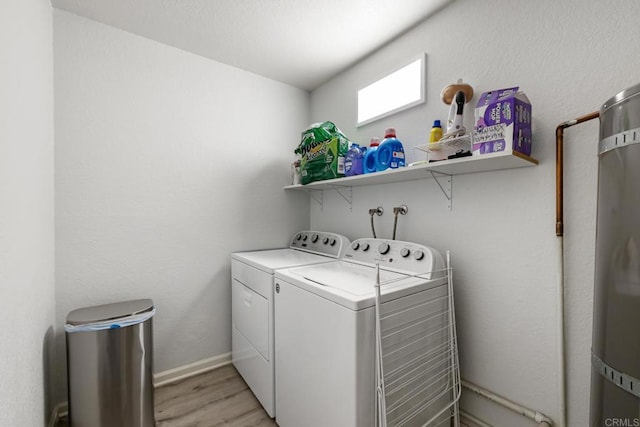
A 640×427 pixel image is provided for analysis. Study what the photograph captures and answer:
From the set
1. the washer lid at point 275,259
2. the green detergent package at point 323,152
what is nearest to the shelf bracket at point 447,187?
the green detergent package at point 323,152

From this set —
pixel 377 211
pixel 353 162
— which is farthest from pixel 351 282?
pixel 353 162

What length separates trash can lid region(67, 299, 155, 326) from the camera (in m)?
1.41

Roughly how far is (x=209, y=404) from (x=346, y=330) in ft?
4.25

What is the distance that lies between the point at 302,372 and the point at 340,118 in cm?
193

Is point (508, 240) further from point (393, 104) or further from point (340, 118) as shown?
point (340, 118)

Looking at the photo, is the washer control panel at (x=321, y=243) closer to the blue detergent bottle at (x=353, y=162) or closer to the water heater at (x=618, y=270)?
the blue detergent bottle at (x=353, y=162)

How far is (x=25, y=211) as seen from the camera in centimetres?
106

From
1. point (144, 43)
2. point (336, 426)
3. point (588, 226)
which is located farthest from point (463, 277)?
point (144, 43)

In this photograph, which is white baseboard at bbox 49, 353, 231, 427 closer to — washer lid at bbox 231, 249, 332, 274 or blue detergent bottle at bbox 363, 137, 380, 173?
washer lid at bbox 231, 249, 332, 274

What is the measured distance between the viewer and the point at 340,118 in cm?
237

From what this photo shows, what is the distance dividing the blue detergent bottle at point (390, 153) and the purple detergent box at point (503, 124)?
476 mm

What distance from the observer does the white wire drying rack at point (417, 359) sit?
1.11 m

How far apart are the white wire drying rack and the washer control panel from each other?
728mm

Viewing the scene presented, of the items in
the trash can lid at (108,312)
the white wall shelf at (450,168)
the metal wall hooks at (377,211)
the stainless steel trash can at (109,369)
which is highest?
the white wall shelf at (450,168)
